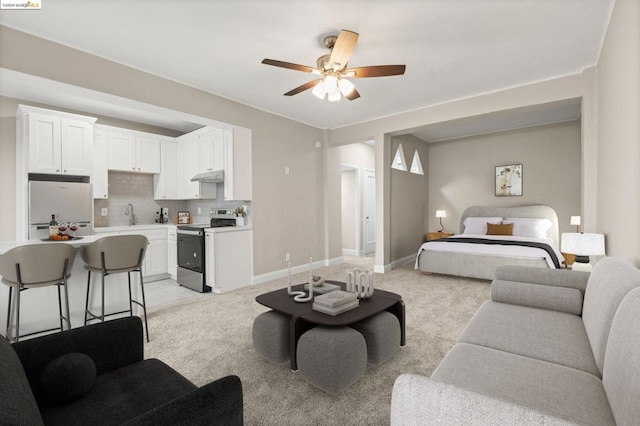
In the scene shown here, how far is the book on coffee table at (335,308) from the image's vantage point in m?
2.12

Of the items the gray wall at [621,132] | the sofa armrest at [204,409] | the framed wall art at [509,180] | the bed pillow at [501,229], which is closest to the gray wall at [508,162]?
the framed wall art at [509,180]

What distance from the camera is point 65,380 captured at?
1.15 meters

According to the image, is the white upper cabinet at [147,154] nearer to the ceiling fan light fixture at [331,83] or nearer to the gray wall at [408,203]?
the ceiling fan light fixture at [331,83]

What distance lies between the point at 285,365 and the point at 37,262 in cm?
202

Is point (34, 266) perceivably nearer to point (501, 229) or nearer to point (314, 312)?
point (314, 312)

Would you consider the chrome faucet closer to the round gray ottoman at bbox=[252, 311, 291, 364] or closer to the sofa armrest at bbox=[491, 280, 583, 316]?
the round gray ottoman at bbox=[252, 311, 291, 364]

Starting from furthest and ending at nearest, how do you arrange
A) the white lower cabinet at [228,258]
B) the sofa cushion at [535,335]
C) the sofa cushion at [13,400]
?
the white lower cabinet at [228,258] < the sofa cushion at [535,335] < the sofa cushion at [13,400]

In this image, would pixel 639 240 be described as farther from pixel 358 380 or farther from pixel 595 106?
pixel 595 106

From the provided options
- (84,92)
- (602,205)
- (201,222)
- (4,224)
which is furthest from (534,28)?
(4,224)

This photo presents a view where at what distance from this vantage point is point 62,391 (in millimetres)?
1145

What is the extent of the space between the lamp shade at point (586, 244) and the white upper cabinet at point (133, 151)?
5796 mm

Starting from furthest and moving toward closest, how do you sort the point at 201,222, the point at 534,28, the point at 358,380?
the point at 201,222, the point at 534,28, the point at 358,380

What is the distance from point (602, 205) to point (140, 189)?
21.0 feet

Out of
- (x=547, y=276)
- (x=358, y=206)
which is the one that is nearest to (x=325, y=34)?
(x=547, y=276)
